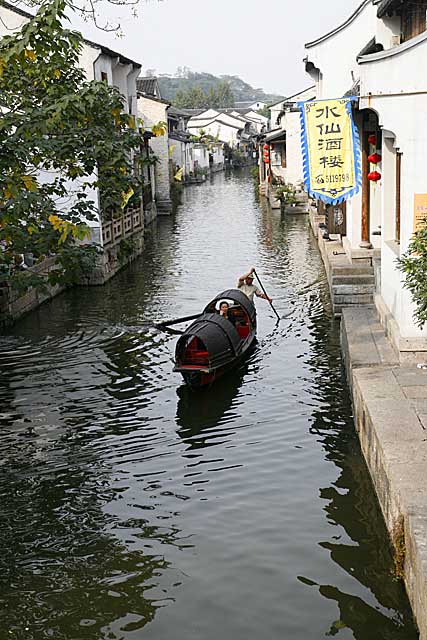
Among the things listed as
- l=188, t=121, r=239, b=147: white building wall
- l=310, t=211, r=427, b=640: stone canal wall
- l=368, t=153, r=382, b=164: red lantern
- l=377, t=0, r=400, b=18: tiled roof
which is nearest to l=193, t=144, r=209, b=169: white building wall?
l=188, t=121, r=239, b=147: white building wall

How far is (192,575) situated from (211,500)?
1.75m

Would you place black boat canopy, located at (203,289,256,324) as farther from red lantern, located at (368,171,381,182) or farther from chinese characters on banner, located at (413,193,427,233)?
chinese characters on banner, located at (413,193,427,233)

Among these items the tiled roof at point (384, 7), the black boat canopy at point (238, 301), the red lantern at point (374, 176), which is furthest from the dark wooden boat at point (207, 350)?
the tiled roof at point (384, 7)

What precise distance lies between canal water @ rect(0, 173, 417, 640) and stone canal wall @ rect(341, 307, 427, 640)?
475 millimetres

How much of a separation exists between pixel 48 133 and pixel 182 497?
555 centimetres

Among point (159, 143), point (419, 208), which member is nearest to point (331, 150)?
point (419, 208)

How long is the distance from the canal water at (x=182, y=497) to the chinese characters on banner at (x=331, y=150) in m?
3.14

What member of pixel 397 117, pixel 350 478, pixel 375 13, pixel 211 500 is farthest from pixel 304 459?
pixel 375 13

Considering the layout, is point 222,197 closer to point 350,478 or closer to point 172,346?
point 172,346

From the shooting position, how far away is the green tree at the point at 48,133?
10336mm

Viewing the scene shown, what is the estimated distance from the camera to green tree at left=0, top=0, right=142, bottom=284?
10336 mm

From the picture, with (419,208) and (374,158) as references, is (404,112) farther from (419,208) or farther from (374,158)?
(374,158)

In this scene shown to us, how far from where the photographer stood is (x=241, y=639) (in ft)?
23.9

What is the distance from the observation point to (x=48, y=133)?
12.1 metres
